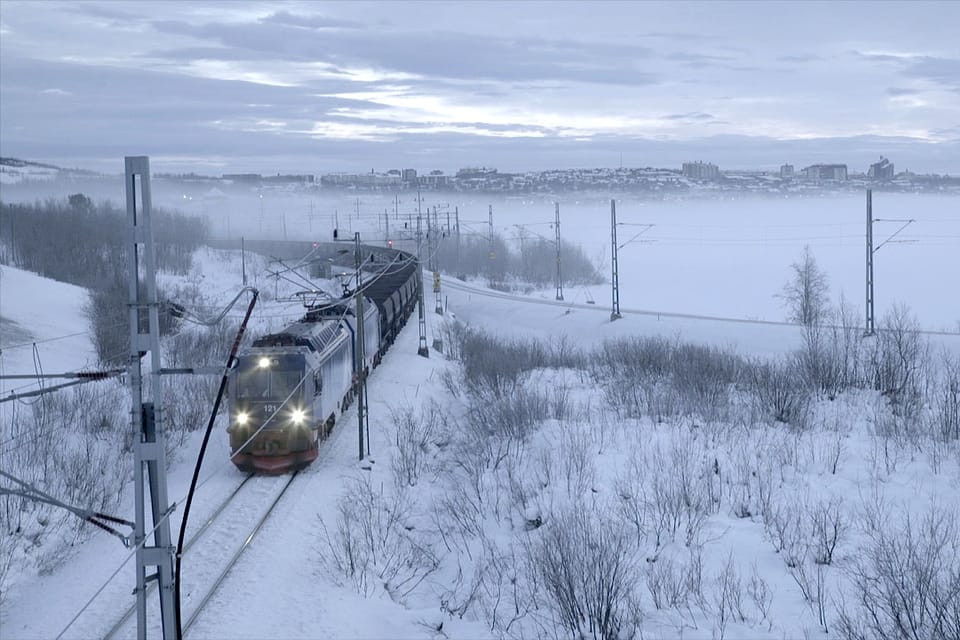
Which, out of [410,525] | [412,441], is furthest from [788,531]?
[412,441]

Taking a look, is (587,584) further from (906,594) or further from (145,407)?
(145,407)

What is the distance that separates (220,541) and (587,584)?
23.8ft

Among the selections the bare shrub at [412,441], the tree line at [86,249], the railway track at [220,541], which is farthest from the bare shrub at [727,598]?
the tree line at [86,249]

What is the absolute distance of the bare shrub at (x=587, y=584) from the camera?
470 inches

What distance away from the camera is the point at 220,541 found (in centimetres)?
1588

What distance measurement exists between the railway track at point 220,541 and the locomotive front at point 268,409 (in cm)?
49

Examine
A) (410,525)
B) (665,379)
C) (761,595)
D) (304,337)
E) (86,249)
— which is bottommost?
(410,525)

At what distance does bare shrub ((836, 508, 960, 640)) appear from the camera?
9.82m

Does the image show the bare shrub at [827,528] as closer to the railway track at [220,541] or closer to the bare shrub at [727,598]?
the bare shrub at [727,598]

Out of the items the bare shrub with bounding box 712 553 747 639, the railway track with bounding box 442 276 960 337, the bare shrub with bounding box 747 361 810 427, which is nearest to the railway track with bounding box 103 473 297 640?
the bare shrub with bounding box 712 553 747 639

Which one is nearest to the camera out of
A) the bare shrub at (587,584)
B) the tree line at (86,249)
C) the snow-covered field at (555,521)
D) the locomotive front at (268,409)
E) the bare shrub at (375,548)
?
the bare shrub at (587,584)

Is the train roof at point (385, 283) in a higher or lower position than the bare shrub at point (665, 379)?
higher

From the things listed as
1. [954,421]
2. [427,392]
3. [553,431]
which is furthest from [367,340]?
[954,421]

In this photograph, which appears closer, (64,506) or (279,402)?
(64,506)
